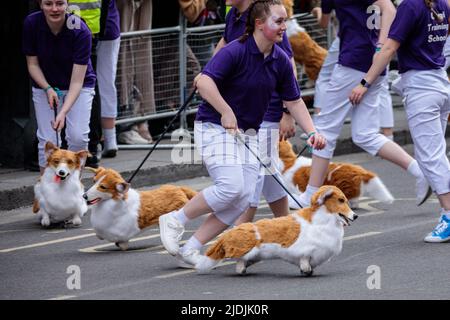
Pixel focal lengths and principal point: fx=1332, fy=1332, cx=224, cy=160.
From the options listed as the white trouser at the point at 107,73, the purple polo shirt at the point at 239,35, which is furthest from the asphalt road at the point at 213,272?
the white trouser at the point at 107,73

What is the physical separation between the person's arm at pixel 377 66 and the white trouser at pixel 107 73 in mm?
3201

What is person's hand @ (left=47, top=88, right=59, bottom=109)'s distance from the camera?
10.6 m

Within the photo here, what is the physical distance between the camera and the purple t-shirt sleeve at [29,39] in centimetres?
1066

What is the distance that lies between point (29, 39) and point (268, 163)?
91.6 inches

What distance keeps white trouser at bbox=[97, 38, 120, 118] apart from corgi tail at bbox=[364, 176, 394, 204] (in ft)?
10.2

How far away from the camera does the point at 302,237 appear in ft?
27.2

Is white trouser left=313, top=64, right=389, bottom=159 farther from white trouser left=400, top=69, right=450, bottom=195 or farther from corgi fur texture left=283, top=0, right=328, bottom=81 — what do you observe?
corgi fur texture left=283, top=0, right=328, bottom=81

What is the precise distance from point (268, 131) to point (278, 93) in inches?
28.8

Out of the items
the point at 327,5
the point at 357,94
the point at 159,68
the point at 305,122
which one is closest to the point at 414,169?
Result: the point at 357,94

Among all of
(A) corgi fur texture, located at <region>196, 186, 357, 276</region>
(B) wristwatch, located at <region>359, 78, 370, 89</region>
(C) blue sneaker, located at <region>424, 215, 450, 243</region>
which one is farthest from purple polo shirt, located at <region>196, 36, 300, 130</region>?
(C) blue sneaker, located at <region>424, 215, 450, 243</region>

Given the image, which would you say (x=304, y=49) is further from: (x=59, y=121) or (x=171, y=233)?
(x=171, y=233)

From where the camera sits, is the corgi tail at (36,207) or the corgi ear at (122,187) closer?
the corgi ear at (122,187)

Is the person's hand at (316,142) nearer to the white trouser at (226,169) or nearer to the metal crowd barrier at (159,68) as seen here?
the white trouser at (226,169)

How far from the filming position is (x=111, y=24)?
12.7 m
